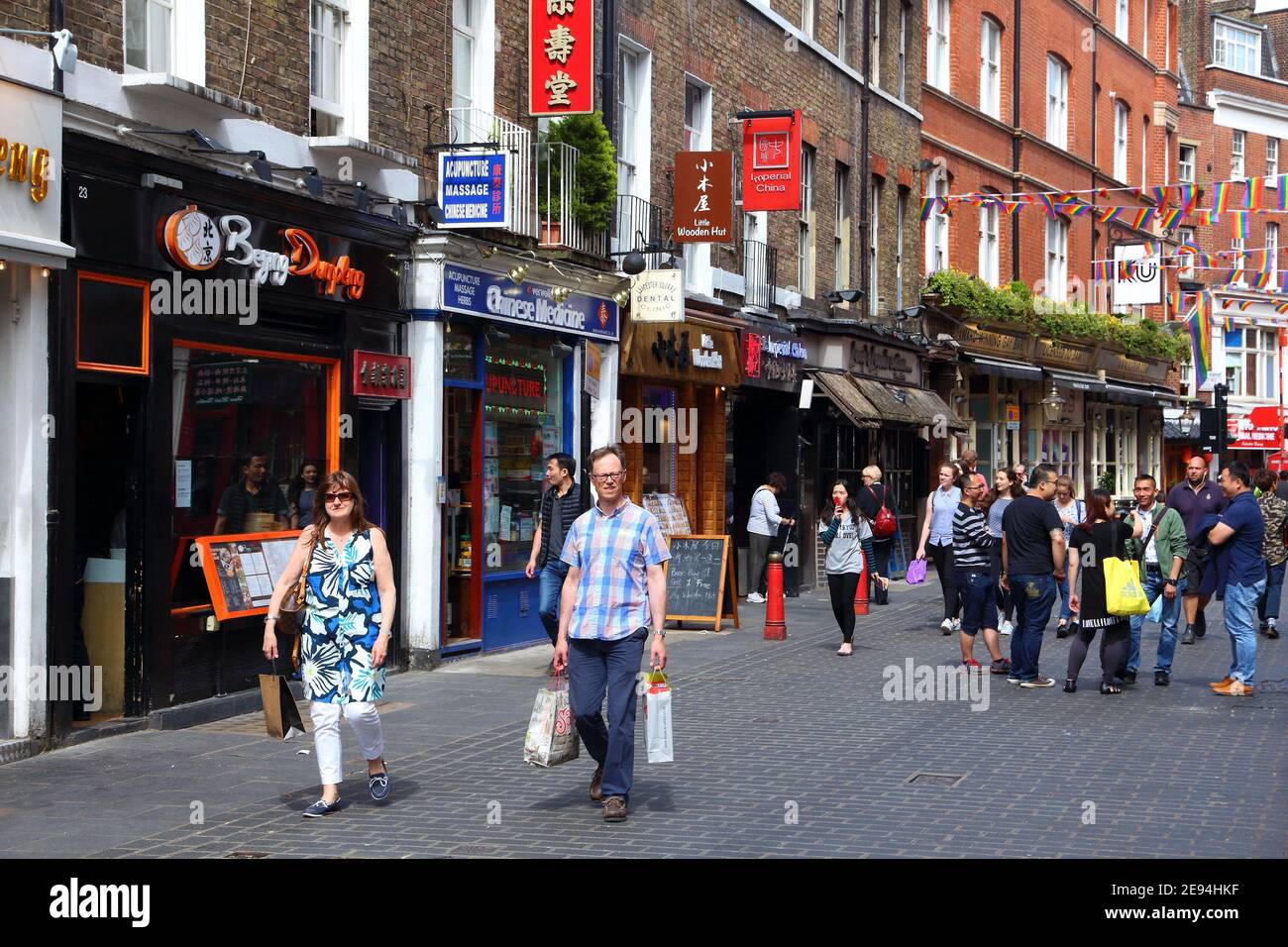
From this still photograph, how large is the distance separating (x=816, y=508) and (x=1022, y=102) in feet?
44.0

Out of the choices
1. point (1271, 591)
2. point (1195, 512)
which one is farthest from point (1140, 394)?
point (1195, 512)

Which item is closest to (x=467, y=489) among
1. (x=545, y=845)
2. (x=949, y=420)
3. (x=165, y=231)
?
(x=165, y=231)

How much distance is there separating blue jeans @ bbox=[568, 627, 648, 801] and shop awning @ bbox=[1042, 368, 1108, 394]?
2612 cm

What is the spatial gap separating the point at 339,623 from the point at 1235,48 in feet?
164

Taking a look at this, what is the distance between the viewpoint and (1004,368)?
3094 centimetres

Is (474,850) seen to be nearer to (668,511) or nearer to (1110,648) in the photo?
(1110,648)

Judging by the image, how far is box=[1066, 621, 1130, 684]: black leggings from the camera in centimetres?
1325

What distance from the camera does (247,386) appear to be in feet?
41.3

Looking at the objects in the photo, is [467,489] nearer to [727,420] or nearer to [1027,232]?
[727,420]

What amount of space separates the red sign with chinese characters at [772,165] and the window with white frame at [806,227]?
309 centimetres

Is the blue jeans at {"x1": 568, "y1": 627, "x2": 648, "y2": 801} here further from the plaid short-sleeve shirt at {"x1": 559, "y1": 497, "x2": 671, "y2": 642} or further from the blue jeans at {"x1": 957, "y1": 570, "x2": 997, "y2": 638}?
the blue jeans at {"x1": 957, "y1": 570, "x2": 997, "y2": 638}

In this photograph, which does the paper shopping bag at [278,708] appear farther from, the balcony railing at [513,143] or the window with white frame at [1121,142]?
the window with white frame at [1121,142]

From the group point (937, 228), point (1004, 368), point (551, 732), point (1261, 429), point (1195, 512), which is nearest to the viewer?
point (551, 732)

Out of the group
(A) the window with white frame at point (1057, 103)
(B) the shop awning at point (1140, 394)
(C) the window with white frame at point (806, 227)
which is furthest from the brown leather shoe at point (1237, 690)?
(A) the window with white frame at point (1057, 103)
